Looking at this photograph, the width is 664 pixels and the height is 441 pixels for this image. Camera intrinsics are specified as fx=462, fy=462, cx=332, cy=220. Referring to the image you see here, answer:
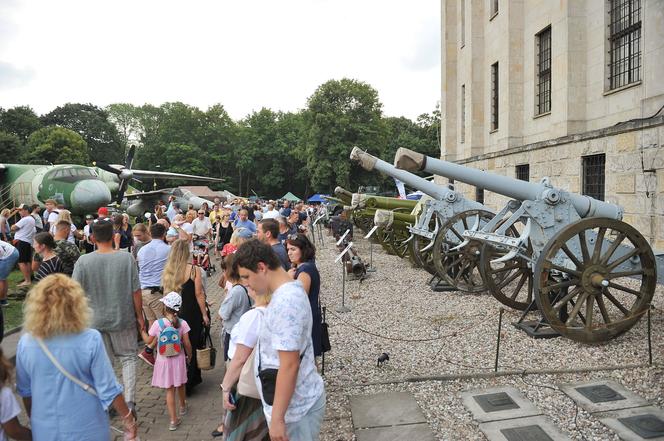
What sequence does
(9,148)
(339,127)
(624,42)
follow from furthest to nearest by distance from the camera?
(9,148)
(339,127)
(624,42)

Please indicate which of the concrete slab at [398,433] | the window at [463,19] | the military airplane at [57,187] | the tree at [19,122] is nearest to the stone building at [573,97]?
the window at [463,19]

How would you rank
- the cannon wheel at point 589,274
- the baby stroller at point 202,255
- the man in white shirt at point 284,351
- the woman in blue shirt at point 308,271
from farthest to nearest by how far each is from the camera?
1. the baby stroller at point 202,255
2. the cannon wheel at point 589,274
3. the woman in blue shirt at point 308,271
4. the man in white shirt at point 284,351

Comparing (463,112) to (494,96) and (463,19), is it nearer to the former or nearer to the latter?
(494,96)

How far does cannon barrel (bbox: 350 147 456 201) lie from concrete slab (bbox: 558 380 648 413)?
18.7ft

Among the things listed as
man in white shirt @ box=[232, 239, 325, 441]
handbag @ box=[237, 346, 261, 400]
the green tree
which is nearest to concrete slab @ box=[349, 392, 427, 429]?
handbag @ box=[237, 346, 261, 400]

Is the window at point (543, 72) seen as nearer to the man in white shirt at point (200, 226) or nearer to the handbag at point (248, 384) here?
the man in white shirt at point (200, 226)

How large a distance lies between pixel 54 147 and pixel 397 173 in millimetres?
52267

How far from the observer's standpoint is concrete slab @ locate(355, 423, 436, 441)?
148 inches

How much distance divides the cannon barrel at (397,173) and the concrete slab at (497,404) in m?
5.55

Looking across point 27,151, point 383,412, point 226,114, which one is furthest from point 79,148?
point 383,412

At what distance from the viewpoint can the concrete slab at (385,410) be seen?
13.2 feet

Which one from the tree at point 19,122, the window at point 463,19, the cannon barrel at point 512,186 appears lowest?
the cannon barrel at point 512,186

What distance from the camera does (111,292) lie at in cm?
405

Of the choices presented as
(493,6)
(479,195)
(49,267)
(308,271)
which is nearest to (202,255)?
(49,267)
